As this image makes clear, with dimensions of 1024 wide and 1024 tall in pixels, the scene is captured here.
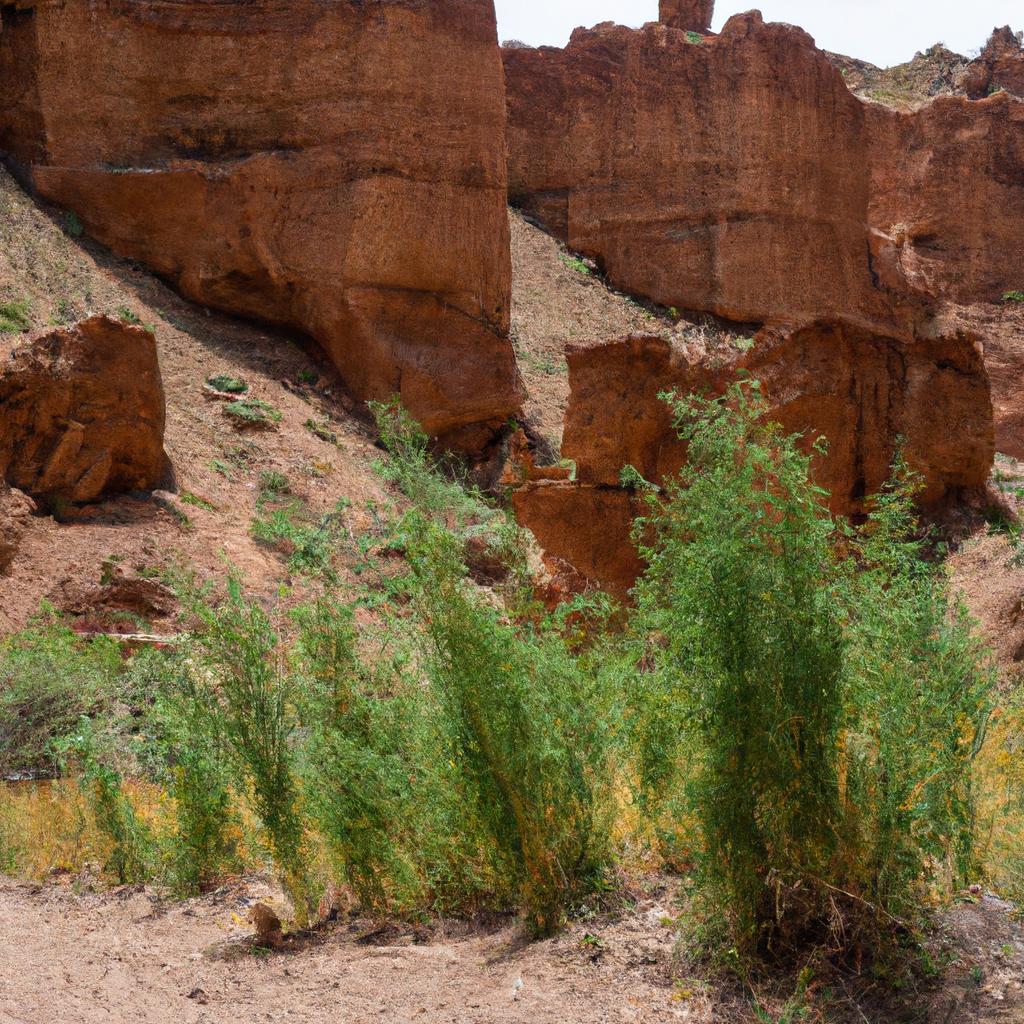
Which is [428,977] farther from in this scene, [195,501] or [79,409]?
[195,501]

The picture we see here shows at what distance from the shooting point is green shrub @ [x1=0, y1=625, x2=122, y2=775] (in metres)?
9.71

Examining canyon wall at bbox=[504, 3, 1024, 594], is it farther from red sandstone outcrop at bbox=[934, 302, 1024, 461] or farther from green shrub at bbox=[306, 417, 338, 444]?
green shrub at bbox=[306, 417, 338, 444]

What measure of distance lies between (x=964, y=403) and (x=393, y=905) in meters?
10.3

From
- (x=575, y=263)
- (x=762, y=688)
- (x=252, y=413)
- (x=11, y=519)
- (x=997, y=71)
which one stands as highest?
(x=997, y=71)

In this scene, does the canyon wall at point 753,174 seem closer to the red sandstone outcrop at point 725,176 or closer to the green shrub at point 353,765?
the red sandstone outcrop at point 725,176

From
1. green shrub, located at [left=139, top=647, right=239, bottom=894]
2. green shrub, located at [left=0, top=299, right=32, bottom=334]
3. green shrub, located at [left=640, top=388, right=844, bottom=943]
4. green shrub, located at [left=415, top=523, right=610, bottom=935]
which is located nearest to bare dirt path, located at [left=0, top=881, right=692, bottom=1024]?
green shrub, located at [left=415, top=523, right=610, bottom=935]

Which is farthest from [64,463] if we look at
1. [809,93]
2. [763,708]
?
[809,93]

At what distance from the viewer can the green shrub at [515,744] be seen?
5473mm

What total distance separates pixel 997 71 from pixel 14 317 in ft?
105

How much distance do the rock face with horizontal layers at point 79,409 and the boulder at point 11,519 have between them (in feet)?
0.75

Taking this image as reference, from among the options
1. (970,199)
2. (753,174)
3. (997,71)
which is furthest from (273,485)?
(997,71)

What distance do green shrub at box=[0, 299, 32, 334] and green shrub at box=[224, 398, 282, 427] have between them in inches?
117

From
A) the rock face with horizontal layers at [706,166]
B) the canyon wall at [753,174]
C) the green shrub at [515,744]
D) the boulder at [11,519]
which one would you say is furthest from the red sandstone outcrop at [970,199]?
the green shrub at [515,744]

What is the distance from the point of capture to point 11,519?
13305mm
